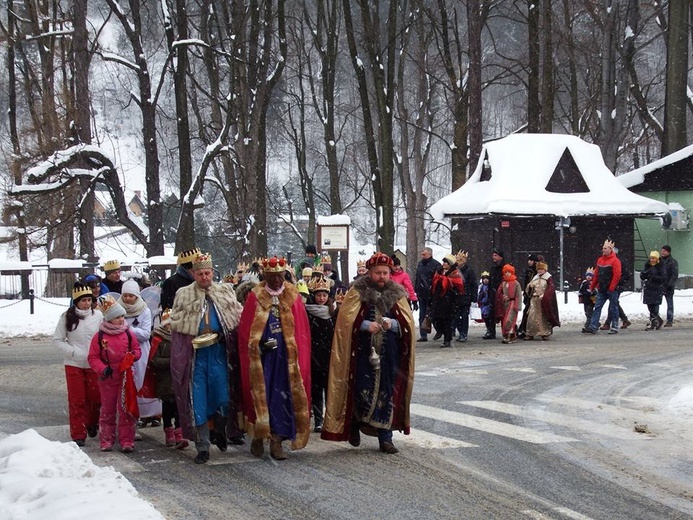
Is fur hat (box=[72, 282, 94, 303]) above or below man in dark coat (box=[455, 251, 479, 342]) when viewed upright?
above

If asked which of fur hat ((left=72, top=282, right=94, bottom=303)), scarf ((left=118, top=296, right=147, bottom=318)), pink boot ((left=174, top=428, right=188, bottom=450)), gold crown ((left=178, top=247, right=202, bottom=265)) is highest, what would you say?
gold crown ((left=178, top=247, right=202, bottom=265))

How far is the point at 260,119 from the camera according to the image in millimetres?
31922

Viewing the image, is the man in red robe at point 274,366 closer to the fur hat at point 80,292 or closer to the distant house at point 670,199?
the fur hat at point 80,292

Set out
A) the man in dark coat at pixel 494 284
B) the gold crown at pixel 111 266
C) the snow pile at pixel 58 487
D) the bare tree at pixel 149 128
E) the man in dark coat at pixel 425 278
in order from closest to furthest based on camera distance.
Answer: the snow pile at pixel 58 487, the gold crown at pixel 111 266, the man in dark coat at pixel 494 284, the man in dark coat at pixel 425 278, the bare tree at pixel 149 128

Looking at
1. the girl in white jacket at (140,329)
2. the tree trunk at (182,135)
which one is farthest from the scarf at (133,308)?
the tree trunk at (182,135)

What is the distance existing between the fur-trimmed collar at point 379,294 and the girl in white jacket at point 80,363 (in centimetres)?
290

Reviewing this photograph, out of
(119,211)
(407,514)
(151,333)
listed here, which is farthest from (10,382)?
(119,211)

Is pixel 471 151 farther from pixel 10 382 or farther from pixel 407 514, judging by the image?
pixel 407 514

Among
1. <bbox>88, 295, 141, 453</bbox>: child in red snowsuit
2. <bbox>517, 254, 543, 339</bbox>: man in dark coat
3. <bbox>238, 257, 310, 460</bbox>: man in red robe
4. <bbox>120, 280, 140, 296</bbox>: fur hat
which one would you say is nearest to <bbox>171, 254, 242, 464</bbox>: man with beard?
<bbox>238, 257, 310, 460</bbox>: man in red robe

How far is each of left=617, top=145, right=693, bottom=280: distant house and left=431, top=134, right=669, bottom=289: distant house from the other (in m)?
3.96

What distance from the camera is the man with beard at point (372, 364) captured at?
9.33 m

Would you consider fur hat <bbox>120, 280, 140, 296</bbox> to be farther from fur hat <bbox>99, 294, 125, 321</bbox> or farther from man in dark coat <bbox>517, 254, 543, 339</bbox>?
man in dark coat <bbox>517, 254, 543, 339</bbox>

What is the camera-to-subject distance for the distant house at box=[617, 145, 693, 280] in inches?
1470

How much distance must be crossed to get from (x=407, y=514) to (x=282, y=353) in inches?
99.2
